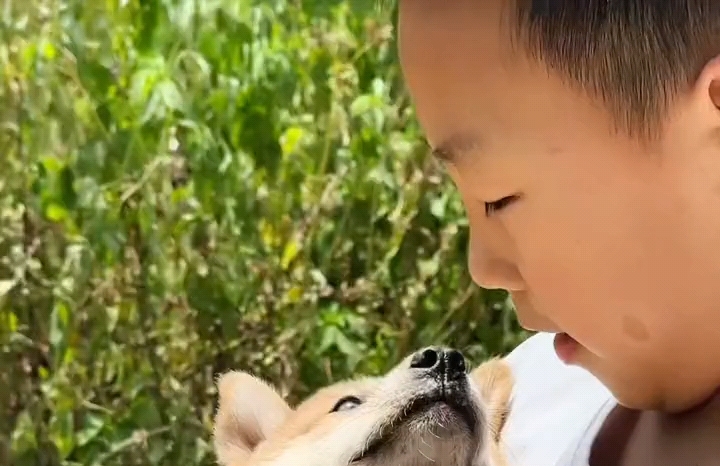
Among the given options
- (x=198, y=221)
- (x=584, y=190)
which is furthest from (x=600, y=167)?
(x=198, y=221)

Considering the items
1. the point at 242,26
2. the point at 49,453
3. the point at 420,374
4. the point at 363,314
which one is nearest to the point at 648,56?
the point at 420,374

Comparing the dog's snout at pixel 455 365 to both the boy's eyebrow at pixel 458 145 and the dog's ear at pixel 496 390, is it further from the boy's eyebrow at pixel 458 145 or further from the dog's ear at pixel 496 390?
the boy's eyebrow at pixel 458 145

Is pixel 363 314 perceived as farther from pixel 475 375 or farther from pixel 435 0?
pixel 435 0

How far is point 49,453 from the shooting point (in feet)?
3.35

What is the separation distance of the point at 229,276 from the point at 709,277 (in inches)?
25.4

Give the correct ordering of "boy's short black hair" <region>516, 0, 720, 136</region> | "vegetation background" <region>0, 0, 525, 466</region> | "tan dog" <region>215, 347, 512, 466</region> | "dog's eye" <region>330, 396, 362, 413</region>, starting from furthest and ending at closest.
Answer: "vegetation background" <region>0, 0, 525, 466</region>, "dog's eye" <region>330, 396, 362, 413</region>, "tan dog" <region>215, 347, 512, 466</region>, "boy's short black hair" <region>516, 0, 720, 136</region>

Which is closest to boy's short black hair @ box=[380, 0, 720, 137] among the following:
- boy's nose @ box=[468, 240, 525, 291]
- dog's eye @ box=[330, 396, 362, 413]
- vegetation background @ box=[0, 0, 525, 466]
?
boy's nose @ box=[468, 240, 525, 291]

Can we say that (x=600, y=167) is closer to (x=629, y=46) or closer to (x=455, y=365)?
(x=629, y=46)

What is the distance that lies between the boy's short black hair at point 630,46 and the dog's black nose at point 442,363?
30cm

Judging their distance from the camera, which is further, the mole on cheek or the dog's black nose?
the dog's black nose

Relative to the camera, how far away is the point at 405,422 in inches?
26.3

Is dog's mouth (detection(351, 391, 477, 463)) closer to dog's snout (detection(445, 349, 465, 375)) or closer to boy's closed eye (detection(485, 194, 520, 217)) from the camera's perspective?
dog's snout (detection(445, 349, 465, 375))

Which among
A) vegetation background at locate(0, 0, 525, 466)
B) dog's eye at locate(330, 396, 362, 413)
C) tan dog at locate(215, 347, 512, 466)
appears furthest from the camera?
vegetation background at locate(0, 0, 525, 466)

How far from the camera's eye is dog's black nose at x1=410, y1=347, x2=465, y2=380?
67cm
